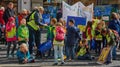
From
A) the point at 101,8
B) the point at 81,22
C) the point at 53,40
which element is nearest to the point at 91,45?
the point at 81,22

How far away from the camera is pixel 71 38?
46.5ft

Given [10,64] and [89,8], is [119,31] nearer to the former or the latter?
[89,8]

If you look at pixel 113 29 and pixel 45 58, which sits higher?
pixel 113 29

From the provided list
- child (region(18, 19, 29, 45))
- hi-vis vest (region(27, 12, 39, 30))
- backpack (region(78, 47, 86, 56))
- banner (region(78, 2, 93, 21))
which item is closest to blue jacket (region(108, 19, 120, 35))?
backpack (region(78, 47, 86, 56))

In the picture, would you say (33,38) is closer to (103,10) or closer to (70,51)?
(70,51)

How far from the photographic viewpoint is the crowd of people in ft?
45.2

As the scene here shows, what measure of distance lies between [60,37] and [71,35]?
2.55ft

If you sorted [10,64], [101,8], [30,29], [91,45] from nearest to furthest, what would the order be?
[10,64]
[30,29]
[91,45]
[101,8]

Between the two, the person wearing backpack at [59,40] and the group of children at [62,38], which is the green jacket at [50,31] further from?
the person wearing backpack at [59,40]

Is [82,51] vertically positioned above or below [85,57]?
above

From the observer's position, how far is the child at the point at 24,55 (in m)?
13.8

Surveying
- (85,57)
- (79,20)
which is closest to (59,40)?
(85,57)

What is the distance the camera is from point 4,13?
16359 mm

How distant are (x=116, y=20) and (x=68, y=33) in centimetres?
184
